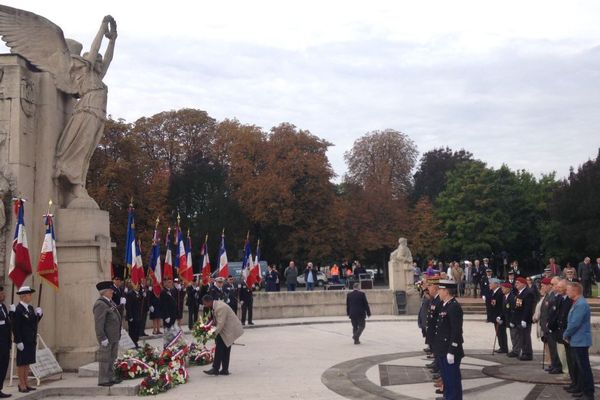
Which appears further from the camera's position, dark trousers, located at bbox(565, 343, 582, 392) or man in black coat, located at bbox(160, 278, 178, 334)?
man in black coat, located at bbox(160, 278, 178, 334)

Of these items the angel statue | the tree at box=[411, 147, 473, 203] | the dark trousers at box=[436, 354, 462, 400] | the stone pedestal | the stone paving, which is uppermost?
the tree at box=[411, 147, 473, 203]

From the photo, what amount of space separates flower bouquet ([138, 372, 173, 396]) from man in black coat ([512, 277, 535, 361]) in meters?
7.76

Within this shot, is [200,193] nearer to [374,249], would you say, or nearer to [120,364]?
[374,249]

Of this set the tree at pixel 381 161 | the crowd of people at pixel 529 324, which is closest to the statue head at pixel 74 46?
the crowd of people at pixel 529 324

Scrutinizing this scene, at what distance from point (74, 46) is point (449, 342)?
10.5 metres

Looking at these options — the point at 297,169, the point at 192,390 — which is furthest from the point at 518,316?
the point at 297,169

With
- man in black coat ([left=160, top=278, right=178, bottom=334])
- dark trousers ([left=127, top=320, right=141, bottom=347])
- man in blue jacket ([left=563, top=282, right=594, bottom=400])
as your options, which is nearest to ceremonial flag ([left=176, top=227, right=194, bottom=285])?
man in black coat ([left=160, top=278, right=178, bottom=334])

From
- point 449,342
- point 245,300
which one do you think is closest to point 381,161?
point 245,300

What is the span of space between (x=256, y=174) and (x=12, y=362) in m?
40.2

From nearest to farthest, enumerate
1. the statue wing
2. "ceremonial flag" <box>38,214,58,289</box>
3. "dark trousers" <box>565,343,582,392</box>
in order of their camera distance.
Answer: "dark trousers" <box>565,343,582,392</box>, "ceremonial flag" <box>38,214,58,289</box>, the statue wing

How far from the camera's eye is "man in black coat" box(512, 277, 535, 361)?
1442 centimetres

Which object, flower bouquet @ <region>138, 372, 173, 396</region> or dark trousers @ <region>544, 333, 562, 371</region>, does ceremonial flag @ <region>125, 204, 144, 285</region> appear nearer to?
Result: flower bouquet @ <region>138, 372, 173, 396</region>

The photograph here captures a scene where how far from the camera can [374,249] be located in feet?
175

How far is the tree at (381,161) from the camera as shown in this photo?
62625 millimetres
